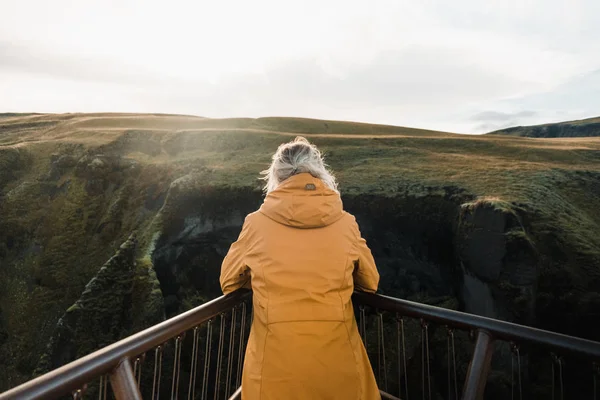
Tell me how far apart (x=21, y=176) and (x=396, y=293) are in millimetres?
28605

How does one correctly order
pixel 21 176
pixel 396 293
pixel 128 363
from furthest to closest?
pixel 21 176
pixel 396 293
pixel 128 363

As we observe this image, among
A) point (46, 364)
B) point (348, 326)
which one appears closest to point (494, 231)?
point (348, 326)

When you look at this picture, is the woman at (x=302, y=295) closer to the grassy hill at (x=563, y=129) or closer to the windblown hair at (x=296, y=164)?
the windblown hair at (x=296, y=164)

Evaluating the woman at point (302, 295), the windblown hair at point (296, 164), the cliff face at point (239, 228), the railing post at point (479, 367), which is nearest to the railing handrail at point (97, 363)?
the woman at point (302, 295)

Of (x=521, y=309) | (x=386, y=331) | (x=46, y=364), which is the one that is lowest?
(x=46, y=364)

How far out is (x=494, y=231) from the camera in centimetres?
1689

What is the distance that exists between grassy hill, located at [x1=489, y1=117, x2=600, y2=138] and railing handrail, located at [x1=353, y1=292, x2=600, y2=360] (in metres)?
111

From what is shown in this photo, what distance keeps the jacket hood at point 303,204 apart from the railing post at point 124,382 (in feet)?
Result: 5.33

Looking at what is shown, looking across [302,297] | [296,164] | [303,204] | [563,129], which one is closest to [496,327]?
[302,297]

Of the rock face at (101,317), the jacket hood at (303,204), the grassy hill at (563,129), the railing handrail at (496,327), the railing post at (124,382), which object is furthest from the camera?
the grassy hill at (563,129)

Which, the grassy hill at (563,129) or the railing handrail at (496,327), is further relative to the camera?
the grassy hill at (563,129)

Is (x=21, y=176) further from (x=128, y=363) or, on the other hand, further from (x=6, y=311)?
(x=128, y=363)

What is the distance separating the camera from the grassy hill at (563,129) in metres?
102

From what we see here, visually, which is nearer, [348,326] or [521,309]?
[348,326]
